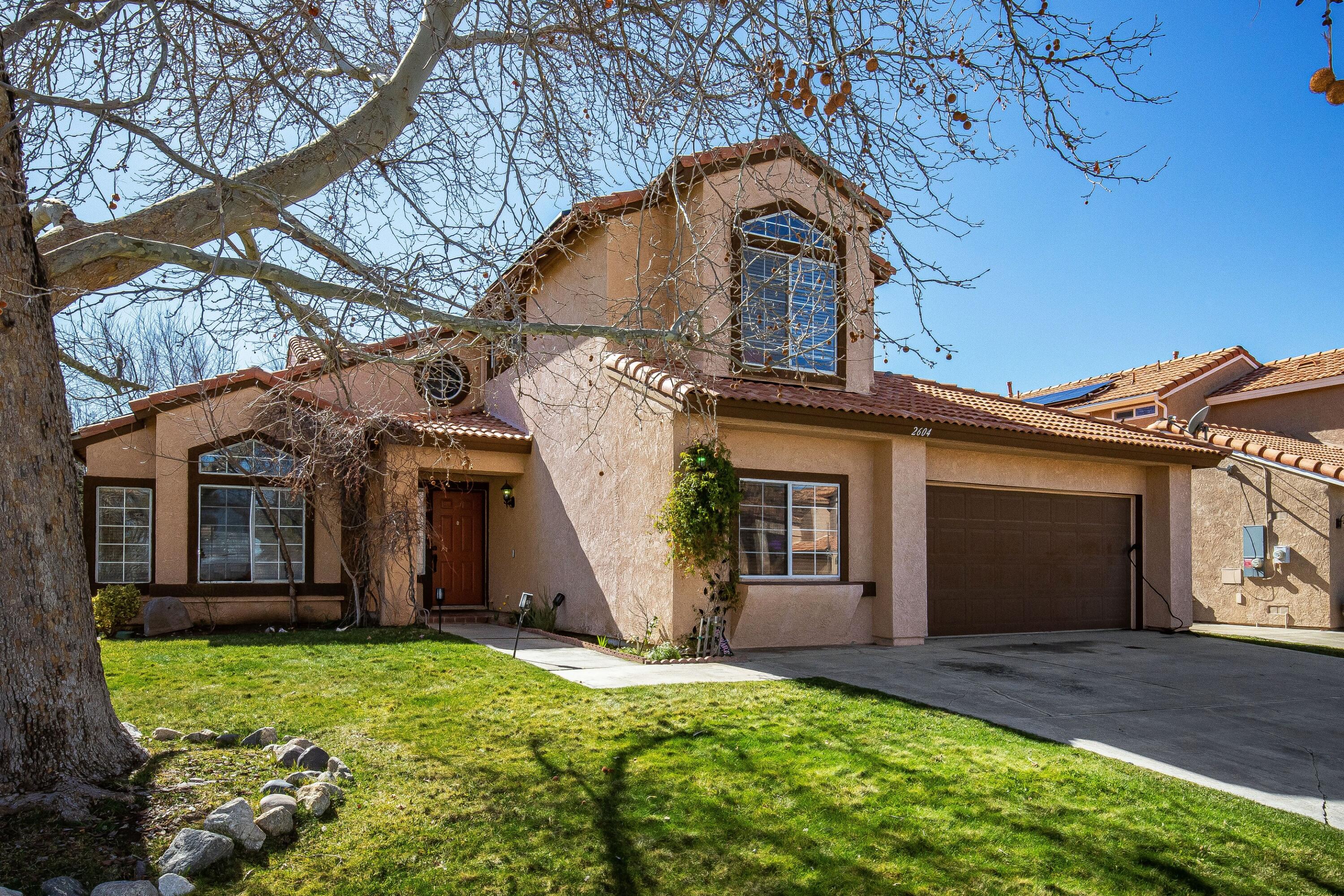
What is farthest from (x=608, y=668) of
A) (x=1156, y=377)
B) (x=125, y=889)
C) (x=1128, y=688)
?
(x=1156, y=377)

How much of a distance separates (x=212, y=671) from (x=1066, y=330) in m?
11.4

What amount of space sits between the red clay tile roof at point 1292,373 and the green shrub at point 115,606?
23018mm

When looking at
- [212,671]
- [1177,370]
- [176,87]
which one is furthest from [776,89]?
[1177,370]

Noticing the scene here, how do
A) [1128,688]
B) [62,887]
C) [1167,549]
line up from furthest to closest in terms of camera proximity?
[1167,549] → [1128,688] → [62,887]

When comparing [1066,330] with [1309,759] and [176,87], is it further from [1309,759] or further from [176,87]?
[176,87]

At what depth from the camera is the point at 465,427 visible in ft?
50.4

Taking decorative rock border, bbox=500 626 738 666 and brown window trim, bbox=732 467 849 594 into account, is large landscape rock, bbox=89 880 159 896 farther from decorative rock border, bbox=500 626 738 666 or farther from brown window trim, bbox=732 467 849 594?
brown window trim, bbox=732 467 849 594

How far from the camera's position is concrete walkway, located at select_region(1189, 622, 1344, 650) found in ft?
48.0

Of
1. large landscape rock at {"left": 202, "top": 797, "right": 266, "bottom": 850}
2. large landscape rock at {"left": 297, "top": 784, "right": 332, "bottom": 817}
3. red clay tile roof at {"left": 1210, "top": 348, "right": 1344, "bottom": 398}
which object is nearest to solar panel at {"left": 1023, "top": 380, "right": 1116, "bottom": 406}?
red clay tile roof at {"left": 1210, "top": 348, "right": 1344, "bottom": 398}

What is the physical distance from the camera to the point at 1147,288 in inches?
431

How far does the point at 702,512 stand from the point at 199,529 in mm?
8427

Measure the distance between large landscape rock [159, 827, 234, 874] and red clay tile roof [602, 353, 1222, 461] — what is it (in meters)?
5.21

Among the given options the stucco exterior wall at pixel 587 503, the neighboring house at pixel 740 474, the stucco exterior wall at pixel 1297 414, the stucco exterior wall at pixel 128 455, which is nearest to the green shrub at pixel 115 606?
the neighboring house at pixel 740 474

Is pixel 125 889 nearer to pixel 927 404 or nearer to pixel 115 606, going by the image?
pixel 115 606
